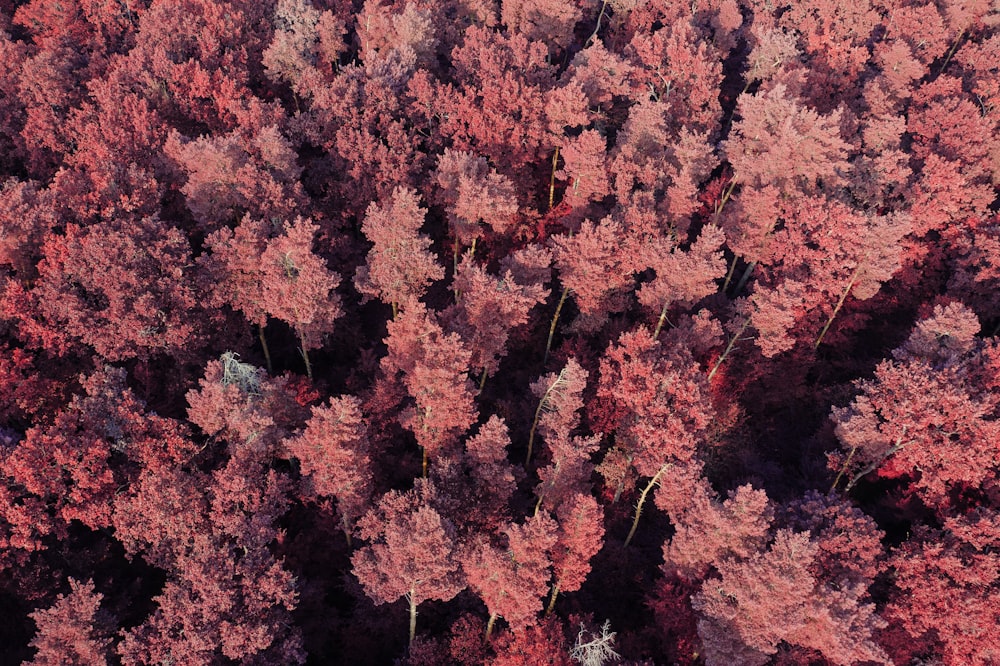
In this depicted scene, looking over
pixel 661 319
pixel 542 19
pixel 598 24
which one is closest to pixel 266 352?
pixel 661 319

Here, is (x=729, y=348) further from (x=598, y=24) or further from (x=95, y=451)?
(x=598, y=24)

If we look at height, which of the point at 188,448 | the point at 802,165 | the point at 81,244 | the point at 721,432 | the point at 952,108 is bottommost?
the point at 188,448

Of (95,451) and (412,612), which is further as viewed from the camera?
(412,612)

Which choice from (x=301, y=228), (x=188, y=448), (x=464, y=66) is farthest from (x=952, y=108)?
(x=188, y=448)

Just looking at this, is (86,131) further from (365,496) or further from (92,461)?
(365,496)

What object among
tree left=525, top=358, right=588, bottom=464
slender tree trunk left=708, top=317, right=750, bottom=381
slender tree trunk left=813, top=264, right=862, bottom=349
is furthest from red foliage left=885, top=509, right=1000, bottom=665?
tree left=525, top=358, right=588, bottom=464

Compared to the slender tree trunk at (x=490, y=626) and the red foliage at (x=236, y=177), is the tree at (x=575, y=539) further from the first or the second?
the red foliage at (x=236, y=177)

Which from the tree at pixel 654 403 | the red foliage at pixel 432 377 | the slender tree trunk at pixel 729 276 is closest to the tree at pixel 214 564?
the red foliage at pixel 432 377
